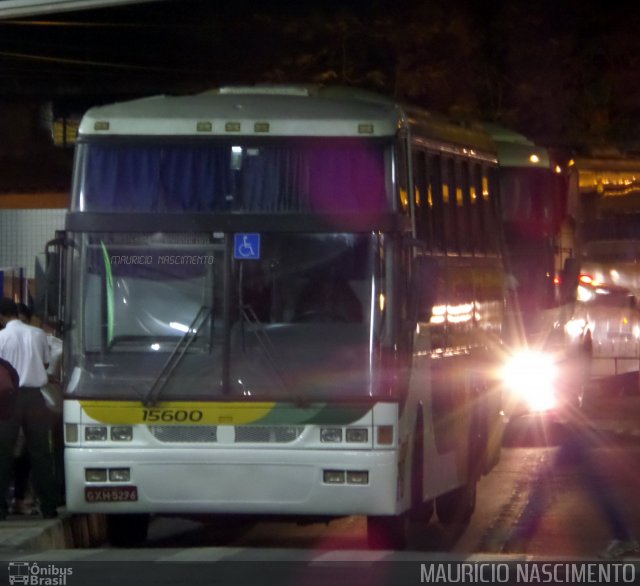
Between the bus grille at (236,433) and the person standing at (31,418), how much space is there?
170cm

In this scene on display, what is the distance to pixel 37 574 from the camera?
29.3 ft

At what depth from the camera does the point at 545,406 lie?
766 inches

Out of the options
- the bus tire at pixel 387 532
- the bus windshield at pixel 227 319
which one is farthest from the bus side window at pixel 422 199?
the bus tire at pixel 387 532

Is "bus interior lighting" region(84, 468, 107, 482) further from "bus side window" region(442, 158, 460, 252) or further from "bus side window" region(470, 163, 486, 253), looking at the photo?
"bus side window" region(470, 163, 486, 253)

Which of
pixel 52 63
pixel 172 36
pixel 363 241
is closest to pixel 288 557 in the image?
pixel 363 241

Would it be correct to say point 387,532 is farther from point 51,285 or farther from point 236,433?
point 51,285

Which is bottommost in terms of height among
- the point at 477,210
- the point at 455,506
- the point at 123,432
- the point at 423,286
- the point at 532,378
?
the point at 455,506

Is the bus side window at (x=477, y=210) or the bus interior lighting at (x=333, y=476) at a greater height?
the bus side window at (x=477, y=210)

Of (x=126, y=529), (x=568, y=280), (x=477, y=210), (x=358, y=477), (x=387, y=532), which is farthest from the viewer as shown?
(x=568, y=280)

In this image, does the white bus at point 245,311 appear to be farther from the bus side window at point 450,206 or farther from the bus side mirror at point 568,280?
the bus side mirror at point 568,280

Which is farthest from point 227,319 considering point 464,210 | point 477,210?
point 477,210

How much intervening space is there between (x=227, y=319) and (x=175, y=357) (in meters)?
0.46

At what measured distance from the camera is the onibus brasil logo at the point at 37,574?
28.9 feet

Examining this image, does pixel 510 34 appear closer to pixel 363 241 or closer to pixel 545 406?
pixel 545 406
